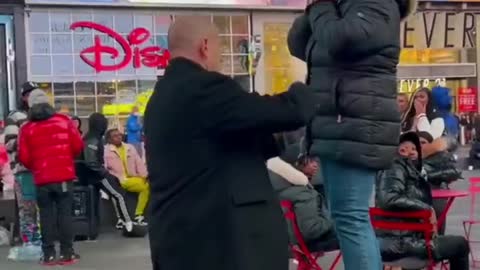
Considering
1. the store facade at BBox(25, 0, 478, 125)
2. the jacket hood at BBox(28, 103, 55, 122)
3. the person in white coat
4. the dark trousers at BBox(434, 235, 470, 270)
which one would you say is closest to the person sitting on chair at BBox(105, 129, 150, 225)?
the jacket hood at BBox(28, 103, 55, 122)

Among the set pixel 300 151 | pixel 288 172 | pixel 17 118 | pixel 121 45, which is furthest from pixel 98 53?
pixel 300 151

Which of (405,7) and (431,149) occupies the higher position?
(405,7)

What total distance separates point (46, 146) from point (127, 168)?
7.74 ft

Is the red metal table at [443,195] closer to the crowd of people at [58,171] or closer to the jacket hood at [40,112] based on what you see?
the crowd of people at [58,171]

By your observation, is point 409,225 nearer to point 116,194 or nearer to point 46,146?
point 46,146

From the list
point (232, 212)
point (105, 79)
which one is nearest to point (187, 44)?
point (232, 212)

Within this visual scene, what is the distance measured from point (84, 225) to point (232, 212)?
8.07m

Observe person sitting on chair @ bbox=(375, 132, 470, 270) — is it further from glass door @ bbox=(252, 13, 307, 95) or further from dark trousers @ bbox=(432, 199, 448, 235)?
glass door @ bbox=(252, 13, 307, 95)

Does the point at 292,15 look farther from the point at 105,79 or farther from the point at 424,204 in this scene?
the point at 424,204

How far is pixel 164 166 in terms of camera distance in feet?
13.3

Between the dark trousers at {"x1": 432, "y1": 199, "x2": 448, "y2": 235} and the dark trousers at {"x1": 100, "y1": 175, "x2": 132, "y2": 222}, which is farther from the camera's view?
the dark trousers at {"x1": 100, "y1": 175, "x2": 132, "y2": 222}

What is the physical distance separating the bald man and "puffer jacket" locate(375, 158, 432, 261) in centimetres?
241

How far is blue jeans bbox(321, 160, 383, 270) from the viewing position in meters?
5.14

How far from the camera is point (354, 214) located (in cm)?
514
